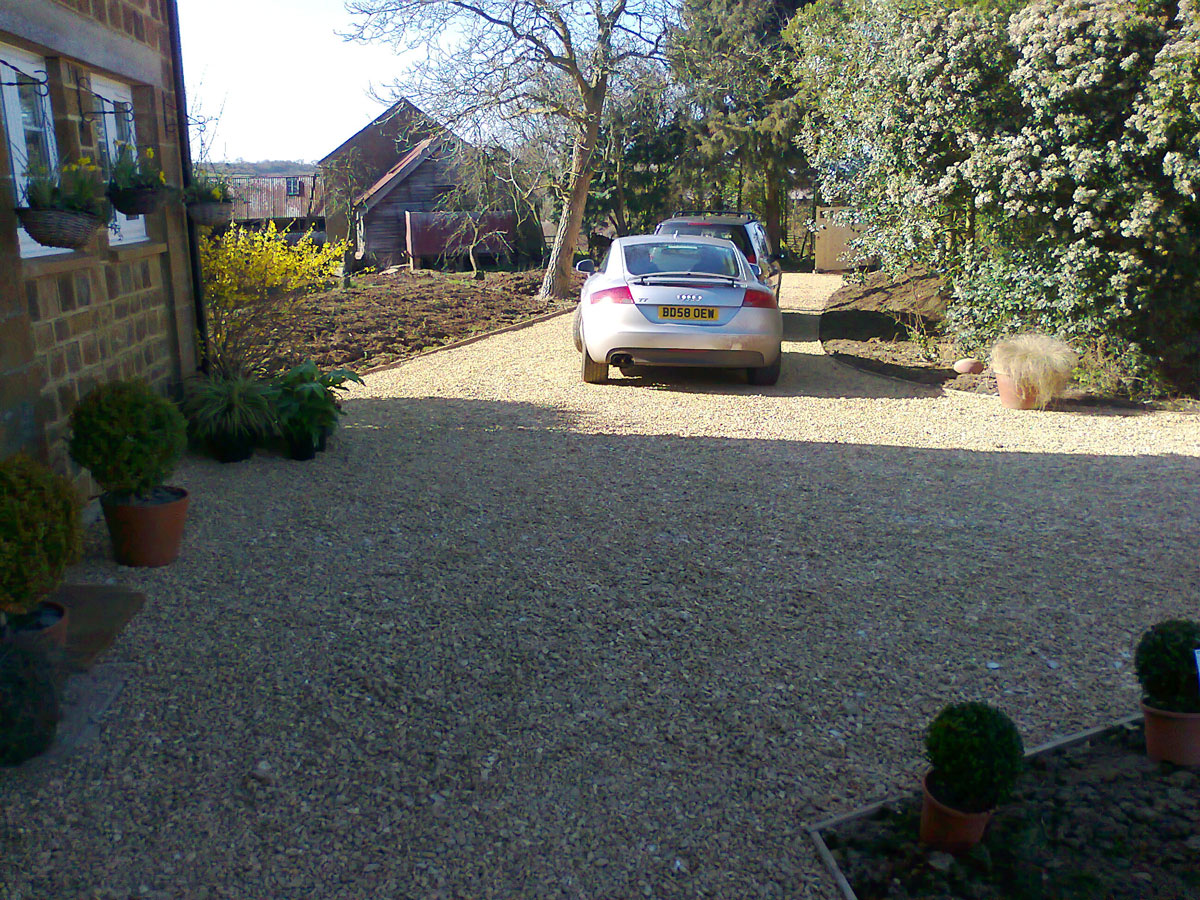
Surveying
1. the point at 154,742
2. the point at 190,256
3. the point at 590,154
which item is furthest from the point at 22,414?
the point at 590,154

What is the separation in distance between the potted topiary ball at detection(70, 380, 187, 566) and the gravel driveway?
0.53 feet

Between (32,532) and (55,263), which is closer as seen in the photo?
(32,532)

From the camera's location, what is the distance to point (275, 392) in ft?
21.7

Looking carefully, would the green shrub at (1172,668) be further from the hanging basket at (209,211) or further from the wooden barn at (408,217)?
the wooden barn at (408,217)

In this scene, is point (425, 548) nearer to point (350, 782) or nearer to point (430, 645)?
point (430, 645)

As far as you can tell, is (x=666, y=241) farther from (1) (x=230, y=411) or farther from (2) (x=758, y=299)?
(1) (x=230, y=411)

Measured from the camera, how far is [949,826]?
2.58m

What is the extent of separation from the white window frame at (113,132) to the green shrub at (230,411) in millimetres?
1134

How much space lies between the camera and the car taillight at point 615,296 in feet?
30.0

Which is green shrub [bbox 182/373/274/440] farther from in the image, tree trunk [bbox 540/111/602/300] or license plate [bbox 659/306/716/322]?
tree trunk [bbox 540/111/602/300]

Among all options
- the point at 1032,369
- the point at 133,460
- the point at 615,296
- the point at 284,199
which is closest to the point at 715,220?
the point at 615,296

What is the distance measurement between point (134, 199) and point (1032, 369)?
737 cm

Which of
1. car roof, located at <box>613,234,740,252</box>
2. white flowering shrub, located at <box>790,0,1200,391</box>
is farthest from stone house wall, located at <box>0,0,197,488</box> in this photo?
white flowering shrub, located at <box>790,0,1200,391</box>

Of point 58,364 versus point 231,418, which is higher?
point 58,364
